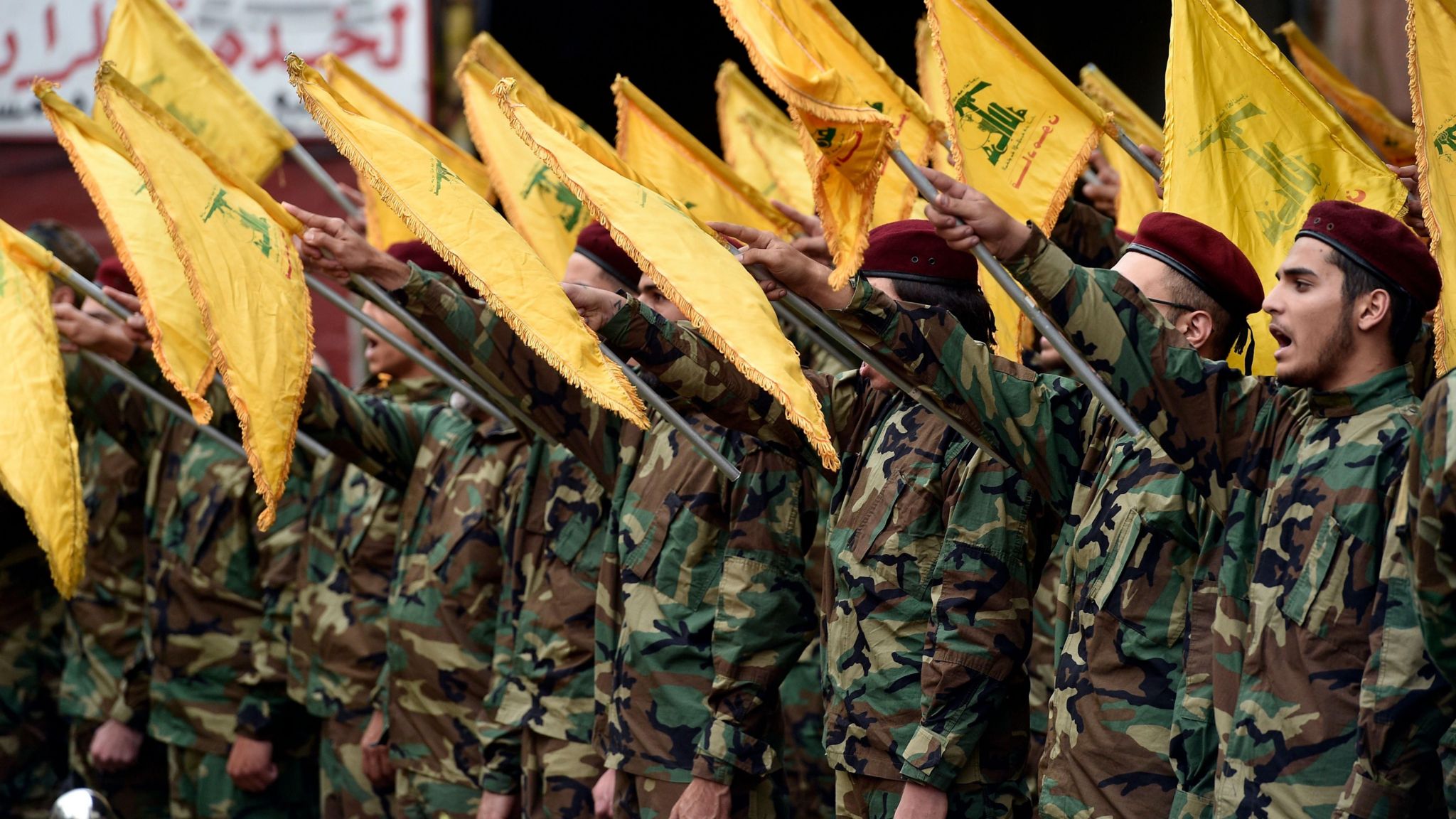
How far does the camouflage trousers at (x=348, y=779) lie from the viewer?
5824mm

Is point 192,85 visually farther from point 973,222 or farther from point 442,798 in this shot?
point 973,222

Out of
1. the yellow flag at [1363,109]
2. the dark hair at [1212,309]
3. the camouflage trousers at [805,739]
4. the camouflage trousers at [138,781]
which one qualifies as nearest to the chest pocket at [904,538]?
the dark hair at [1212,309]

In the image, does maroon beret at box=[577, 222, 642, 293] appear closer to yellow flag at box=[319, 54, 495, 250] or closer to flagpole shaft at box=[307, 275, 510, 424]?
flagpole shaft at box=[307, 275, 510, 424]

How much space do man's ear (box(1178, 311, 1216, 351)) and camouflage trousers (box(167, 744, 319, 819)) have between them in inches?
159

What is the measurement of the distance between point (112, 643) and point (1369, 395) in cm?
542

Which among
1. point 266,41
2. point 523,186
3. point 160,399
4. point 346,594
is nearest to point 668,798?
point 346,594

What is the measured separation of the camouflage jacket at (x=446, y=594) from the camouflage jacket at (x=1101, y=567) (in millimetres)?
1935

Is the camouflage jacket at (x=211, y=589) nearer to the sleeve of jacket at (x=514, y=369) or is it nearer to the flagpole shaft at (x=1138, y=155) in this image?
the sleeve of jacket at (x=514, y=369)

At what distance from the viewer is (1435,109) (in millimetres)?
3662

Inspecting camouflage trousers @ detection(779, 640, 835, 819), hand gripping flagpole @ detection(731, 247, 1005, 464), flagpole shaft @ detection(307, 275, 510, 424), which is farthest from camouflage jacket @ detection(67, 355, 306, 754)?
hand gripping flagpole @ detection(731, 247, 1005, 464)

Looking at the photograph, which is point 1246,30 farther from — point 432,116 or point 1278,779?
point 432,116

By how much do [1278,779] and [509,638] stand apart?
8.61ft

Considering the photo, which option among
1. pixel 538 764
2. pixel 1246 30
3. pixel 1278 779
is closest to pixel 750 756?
pixel 538 764

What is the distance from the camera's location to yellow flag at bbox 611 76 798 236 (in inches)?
217
